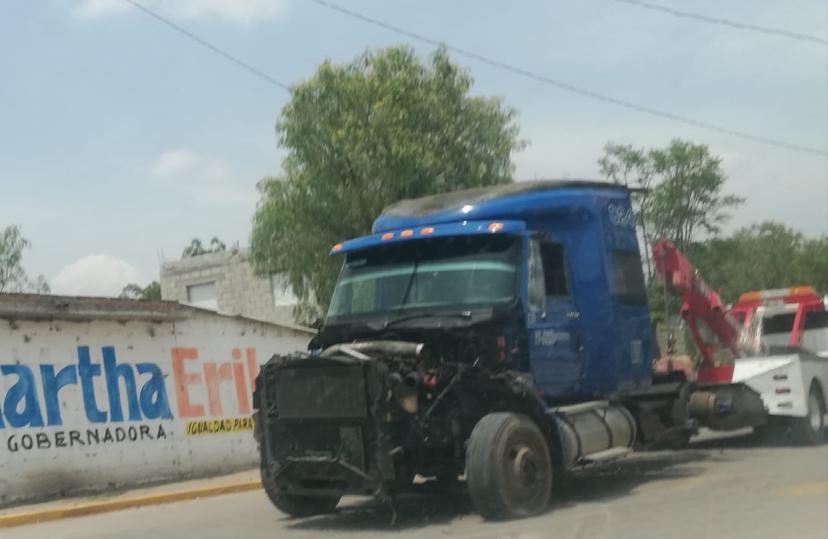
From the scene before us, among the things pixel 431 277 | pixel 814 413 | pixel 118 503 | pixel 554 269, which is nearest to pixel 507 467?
pixel 431 277

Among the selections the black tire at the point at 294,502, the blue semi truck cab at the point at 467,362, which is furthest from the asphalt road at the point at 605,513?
the blue semi truck cab at the point at 467,362

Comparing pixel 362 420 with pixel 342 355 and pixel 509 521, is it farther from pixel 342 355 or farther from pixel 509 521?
pixel 509 521

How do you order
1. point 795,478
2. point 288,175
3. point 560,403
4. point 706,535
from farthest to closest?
point 288,175, point 795,478, point 560,403, point 706,535

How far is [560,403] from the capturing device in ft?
35.5

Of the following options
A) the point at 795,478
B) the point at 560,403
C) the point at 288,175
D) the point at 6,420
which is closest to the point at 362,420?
the point at 560,403

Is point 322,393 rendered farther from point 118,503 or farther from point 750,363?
point 750,363

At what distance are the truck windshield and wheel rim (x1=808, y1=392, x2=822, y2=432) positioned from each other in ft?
23.9

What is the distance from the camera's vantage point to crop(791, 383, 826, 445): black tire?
1525 centimetres

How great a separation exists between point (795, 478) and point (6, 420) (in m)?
9.48

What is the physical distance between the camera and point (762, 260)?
38.2 meters

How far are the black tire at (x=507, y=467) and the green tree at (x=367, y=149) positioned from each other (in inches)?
A: 426

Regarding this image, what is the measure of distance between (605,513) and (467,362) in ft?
6.26

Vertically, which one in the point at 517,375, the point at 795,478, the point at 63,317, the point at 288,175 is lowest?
the point at 795,478

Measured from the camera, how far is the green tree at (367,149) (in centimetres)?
2031
